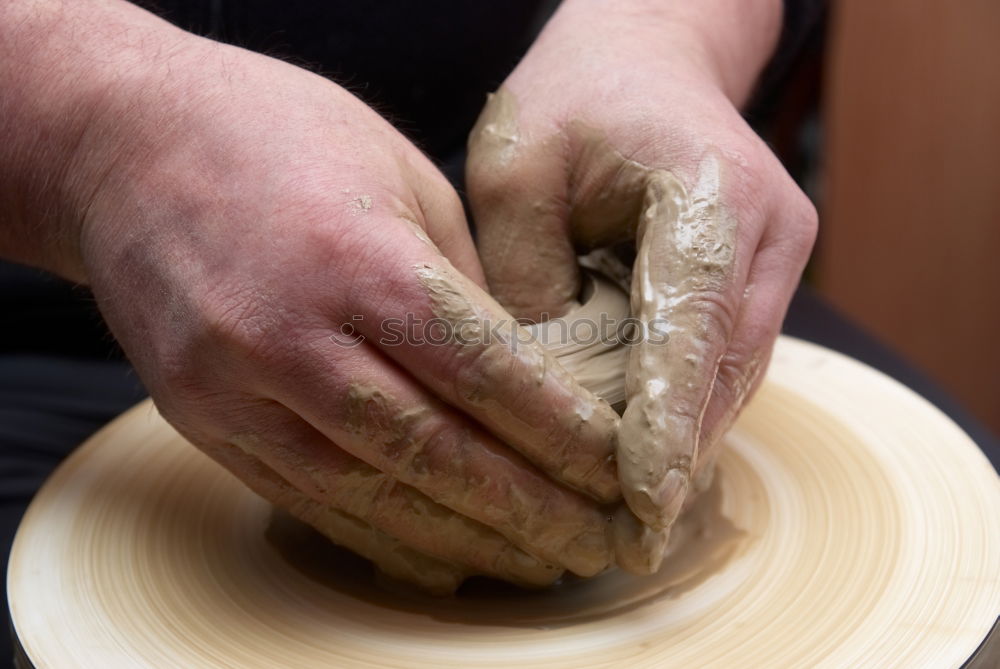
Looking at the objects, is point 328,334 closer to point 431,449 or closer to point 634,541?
point 431,449

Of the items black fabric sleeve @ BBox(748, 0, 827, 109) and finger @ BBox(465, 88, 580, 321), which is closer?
finger @ BBox(465, 88, 580, 321)

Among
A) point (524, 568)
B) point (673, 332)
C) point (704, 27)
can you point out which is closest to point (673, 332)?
point (673, 332)

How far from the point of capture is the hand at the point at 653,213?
779 millimetres

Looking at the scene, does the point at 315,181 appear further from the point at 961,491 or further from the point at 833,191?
the point at 833,191

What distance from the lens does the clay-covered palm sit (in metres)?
0.73

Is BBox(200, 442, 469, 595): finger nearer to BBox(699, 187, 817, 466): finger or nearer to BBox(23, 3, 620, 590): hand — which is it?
BBox(23, 3, 620, 590): hand

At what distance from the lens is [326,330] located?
2.40 feet

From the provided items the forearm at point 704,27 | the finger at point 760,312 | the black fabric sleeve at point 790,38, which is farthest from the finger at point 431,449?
the black fabric sleeve at point 790,38

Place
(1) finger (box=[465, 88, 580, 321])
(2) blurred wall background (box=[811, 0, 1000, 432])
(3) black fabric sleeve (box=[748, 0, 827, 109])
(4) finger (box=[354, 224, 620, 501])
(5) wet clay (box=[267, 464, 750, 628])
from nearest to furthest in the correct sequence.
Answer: (4) finger (box=[354, 224, 620, 501]), (5) wet clay (box=[267, 464, 750, 628]), (1) finger (box=[465, 88, 580, 321]), (3) black fabric sleeve (box=[748, 0, 827, 109]), (2) blurred wall background (box=[811, 0, 1000, 432])

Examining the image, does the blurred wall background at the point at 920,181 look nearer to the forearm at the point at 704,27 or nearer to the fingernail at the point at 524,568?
the forearm at the point at 704,27

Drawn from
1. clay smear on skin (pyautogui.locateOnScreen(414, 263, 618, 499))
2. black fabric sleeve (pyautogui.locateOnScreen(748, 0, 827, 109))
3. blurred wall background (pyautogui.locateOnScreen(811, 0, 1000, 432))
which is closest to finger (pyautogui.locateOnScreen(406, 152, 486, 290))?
clay smear on skin (pyautogui.locateOnScreen(414, 263, 618, 499))

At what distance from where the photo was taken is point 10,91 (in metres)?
0.85

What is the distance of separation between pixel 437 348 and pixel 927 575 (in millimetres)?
419

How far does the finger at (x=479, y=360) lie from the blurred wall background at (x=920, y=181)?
5.67ft
